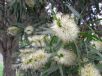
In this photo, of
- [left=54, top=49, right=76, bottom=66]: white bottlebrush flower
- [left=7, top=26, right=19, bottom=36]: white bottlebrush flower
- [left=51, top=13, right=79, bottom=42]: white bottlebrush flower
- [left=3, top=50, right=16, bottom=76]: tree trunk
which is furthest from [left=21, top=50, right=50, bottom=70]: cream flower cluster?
[left=3, top=50, right=16, bottom=76]: tree trunk

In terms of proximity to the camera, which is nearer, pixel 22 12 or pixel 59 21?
pixel 59 21

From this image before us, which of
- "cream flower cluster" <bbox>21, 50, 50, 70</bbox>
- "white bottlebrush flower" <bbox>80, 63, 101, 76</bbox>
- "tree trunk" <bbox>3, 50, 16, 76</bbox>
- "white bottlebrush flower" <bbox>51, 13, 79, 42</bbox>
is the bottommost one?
"tree trunk" <bbox>3, 50, 16, 76</bbox>

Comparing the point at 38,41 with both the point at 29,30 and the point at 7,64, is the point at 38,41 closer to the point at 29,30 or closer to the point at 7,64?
the point at 29,30

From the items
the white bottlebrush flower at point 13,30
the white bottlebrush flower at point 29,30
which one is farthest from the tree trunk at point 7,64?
the white bottlebrush flower at point 29,30

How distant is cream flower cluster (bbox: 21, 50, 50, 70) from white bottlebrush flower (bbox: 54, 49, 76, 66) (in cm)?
6

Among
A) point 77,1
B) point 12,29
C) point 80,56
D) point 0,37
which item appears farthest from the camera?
point 0,37

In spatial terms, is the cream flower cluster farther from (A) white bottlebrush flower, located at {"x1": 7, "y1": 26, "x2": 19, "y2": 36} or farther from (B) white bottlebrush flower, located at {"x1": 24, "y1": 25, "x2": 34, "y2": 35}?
(A) white bottlebrush flower, located at {"x1": 7, "y1": 26, "x2": 19, "y2": 36}

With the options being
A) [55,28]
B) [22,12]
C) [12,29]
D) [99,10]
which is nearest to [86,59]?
[55,28]

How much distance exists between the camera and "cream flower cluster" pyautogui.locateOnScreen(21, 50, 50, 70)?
1.64 meters

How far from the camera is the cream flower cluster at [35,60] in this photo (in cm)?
164

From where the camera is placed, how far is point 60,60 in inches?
63.5

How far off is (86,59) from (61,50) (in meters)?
0.15

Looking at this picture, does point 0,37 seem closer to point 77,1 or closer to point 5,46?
point 5,46

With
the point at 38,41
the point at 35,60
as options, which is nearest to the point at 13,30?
the point at 38,41
